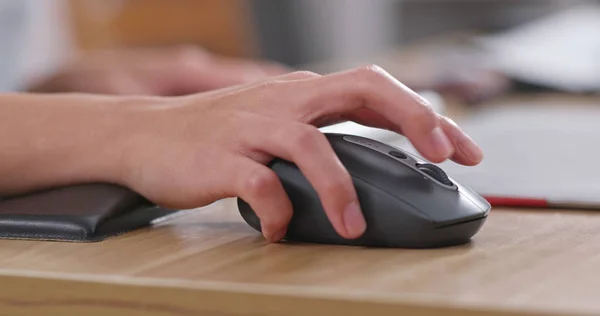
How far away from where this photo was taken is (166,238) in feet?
2.00

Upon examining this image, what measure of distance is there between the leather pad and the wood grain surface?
0.5 inches

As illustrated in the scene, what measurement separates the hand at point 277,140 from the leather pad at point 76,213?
0.07 ft

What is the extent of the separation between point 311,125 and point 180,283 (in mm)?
154

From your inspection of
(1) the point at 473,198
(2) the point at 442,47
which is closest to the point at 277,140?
(1) the point at 473,198

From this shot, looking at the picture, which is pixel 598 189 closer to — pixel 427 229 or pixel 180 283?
pixel 427 229

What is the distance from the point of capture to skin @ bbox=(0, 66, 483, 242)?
1.86 feet

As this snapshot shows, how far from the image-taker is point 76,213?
621 millimetres

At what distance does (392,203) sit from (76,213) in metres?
0.21

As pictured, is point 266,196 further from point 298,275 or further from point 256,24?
point 256,24

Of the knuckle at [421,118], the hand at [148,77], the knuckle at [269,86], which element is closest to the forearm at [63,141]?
the knuckle at [269,86]

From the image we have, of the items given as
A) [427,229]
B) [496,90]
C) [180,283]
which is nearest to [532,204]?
[427,229]

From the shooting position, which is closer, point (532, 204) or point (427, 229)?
point (427, 229)

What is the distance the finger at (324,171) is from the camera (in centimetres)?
55

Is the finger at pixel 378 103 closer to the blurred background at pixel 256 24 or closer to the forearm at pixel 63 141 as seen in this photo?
the forearm at pixel 63 141
